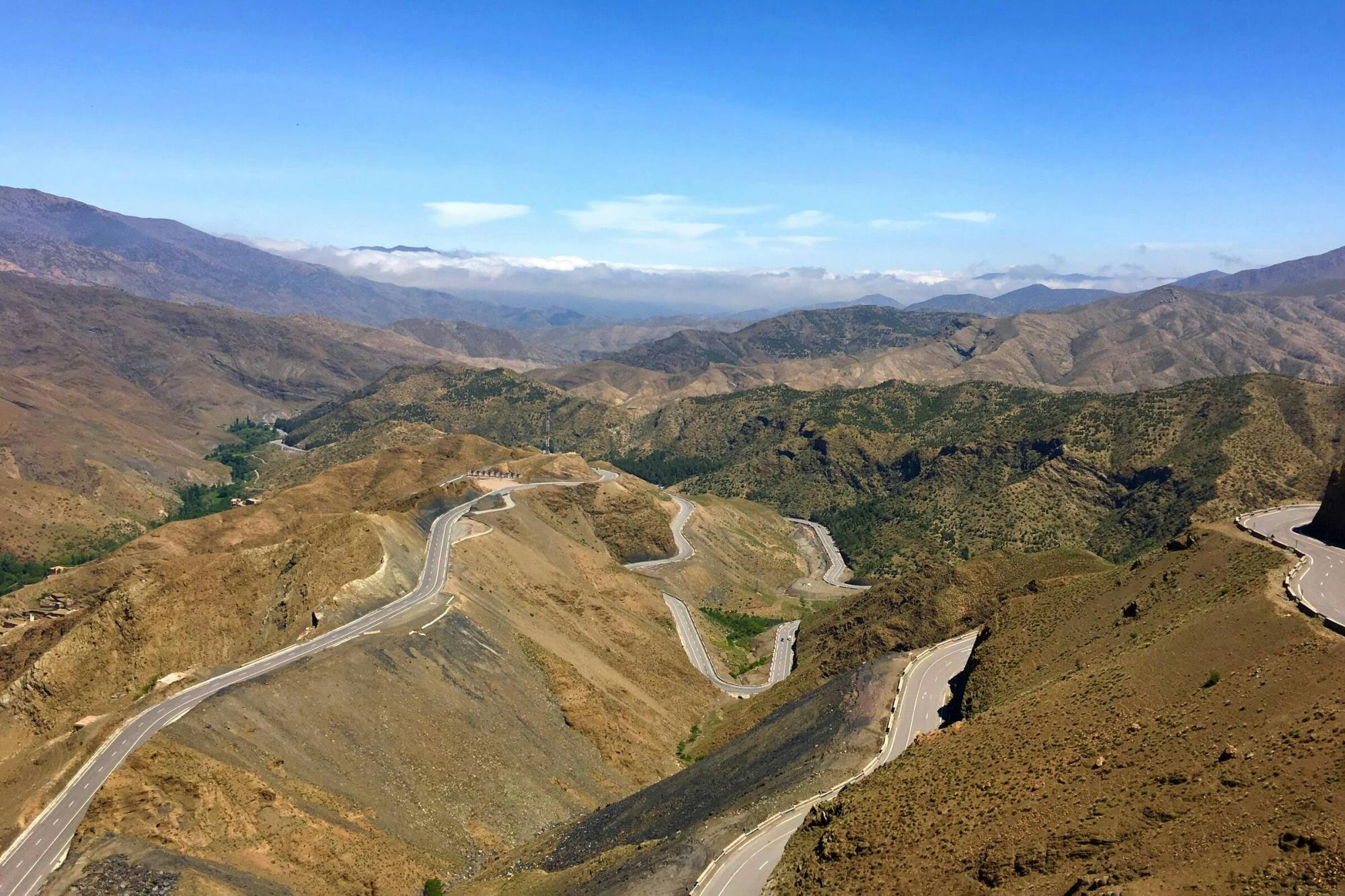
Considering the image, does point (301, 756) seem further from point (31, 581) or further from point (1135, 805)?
point (31, 581)

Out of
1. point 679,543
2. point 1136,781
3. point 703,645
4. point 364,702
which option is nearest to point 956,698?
point 1136,781

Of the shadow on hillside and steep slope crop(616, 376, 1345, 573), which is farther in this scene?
steep slope crop(616, 376, 1345, 573)

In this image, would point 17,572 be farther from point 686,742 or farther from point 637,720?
point 686,742

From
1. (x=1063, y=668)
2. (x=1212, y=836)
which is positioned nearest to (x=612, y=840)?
(x=1063, y=668)

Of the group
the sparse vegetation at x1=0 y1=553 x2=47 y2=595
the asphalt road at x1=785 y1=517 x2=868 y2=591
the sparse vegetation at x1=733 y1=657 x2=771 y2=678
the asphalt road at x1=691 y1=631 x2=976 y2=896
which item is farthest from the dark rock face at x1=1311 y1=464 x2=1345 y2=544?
the sparse vegetation at x1=0 y1=553 x2=47 y2=595

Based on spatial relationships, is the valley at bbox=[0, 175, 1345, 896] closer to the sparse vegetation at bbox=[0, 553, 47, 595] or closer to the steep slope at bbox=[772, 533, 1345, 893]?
the steep slope at bbox=[772, 533, 1345, 893]

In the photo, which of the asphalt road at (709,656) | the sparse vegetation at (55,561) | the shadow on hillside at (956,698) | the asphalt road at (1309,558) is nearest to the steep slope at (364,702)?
the asphalt road at (709,656)

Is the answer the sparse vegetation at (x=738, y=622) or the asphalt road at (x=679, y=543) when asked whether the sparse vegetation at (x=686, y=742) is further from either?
the asphalt road at (x=679, y=543)
